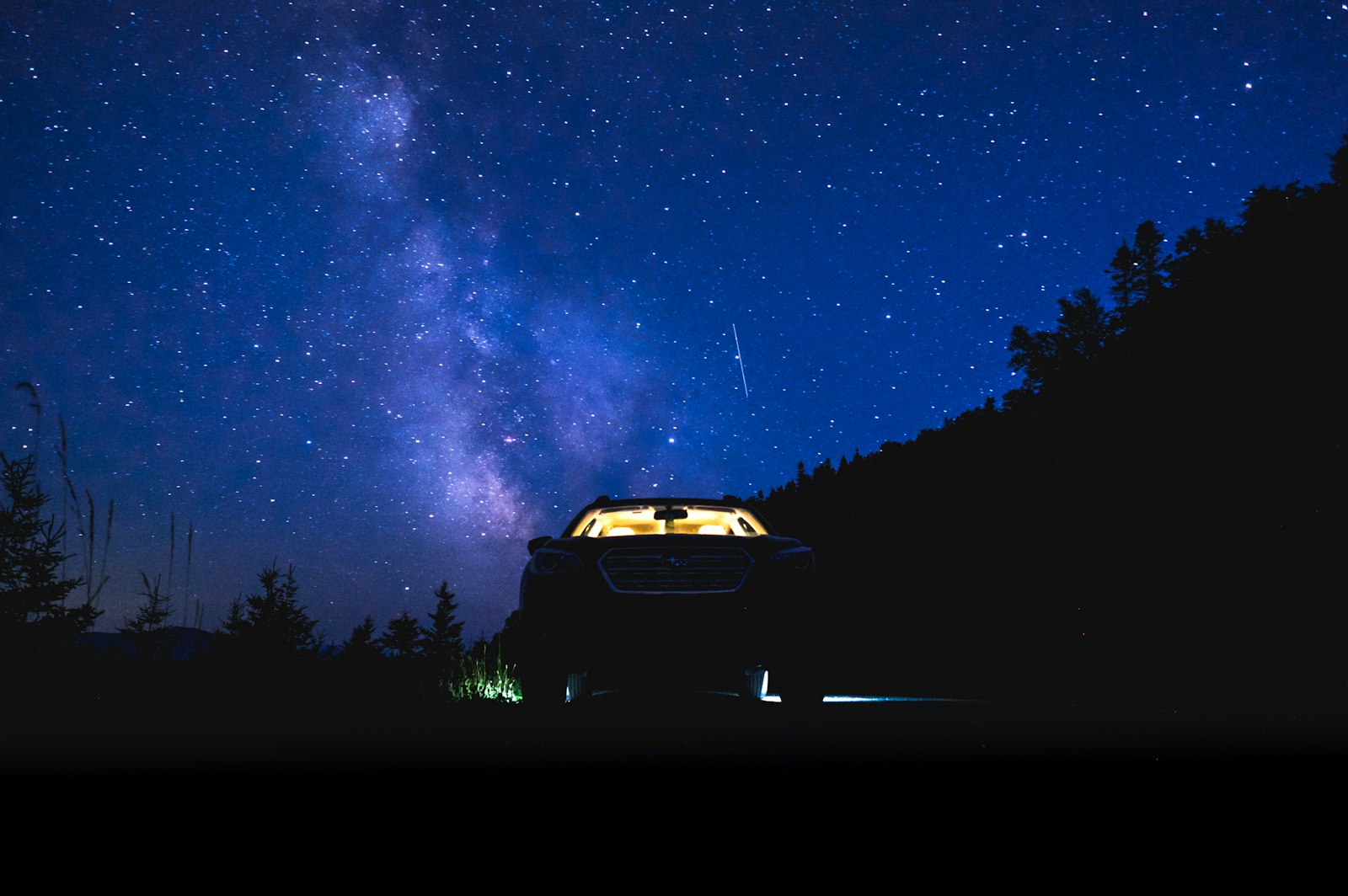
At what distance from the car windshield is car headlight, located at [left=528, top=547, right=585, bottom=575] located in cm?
128

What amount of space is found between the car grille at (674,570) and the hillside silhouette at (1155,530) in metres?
0.79

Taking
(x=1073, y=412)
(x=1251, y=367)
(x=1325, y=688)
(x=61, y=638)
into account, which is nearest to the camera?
(x=61, y=638)

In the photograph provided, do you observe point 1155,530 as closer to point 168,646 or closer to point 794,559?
point 794,559

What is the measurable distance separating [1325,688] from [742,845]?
16.3m


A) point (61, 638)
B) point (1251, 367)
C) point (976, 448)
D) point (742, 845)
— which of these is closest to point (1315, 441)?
point (1251, 367)

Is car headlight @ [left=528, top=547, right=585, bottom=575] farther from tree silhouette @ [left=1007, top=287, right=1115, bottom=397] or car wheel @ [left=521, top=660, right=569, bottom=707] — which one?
tree silhouette @ [left=1007, top=287, right=1115, bottom=397]

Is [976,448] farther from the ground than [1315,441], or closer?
farther from the ground

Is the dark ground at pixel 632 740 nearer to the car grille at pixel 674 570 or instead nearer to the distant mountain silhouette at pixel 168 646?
the car grille at pixel 674 570

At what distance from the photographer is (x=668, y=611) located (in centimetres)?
704

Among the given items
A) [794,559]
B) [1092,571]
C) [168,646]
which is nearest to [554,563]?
[794,559]

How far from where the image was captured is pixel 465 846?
3.21 meters

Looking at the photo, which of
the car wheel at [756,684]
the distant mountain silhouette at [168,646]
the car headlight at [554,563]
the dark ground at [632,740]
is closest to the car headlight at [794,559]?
the dark ground at [632,740]

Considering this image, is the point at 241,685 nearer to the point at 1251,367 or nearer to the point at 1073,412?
the point at 1251,367

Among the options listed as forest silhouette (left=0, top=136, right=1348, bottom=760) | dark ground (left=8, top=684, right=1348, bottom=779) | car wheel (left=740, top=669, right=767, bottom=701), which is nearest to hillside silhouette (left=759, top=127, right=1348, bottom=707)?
forest silhouette (left=0, top=136, right=1348, bottom=760)
